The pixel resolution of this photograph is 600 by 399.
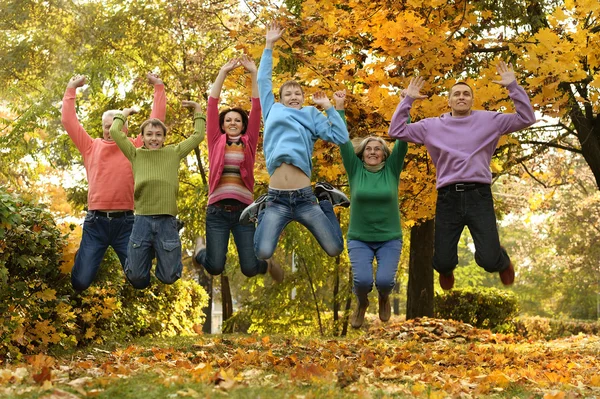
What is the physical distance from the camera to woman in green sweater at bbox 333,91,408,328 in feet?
24.4

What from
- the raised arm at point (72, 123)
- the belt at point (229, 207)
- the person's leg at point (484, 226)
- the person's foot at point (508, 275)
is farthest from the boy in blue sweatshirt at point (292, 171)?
the raised arm at point (72, 123)

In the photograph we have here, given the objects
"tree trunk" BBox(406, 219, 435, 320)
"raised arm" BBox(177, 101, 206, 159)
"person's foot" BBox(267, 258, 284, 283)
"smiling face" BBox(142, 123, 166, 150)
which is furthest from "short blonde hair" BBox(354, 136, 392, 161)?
"tree trunk" BBox(406, 219, 435, 320)

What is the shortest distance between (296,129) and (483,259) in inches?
86.9

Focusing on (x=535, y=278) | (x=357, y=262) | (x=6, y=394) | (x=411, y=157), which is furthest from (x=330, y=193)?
(x=535, y=278)

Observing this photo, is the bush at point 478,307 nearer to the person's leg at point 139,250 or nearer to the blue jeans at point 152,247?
the blue jeans at point 152,247

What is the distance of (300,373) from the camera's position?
5.75 m

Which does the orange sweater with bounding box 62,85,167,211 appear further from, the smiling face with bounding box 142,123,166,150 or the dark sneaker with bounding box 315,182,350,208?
the dark sneaker with bounding box 315,182,350,208

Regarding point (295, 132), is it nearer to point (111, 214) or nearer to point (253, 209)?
point (253, 209)

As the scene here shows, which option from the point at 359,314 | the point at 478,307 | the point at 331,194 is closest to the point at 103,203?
the point at 331,194

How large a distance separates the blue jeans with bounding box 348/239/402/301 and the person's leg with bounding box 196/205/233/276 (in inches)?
52.5

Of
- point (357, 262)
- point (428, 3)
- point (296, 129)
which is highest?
point (428, 3)

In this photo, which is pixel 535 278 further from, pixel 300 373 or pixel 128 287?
pixel 300 373

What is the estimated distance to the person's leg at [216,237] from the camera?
7.72m

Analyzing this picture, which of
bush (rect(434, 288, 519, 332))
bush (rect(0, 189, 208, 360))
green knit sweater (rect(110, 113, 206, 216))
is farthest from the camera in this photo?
bush (rect(434, 288, 519, 332))
